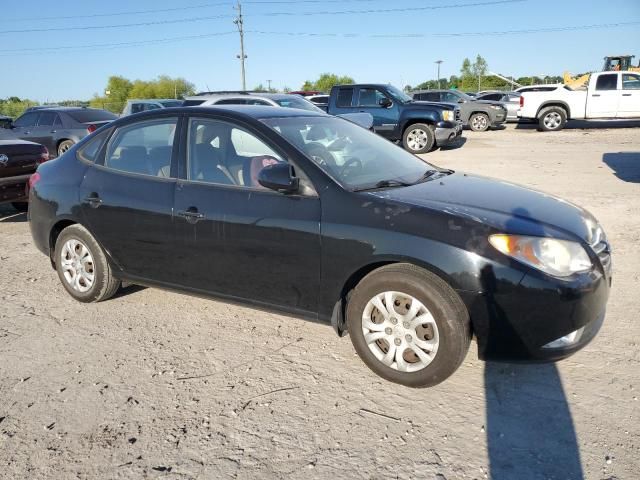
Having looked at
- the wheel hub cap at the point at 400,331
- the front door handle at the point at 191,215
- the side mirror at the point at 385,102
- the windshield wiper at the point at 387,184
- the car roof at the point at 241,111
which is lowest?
the wheel hub cap at the point at 400,331

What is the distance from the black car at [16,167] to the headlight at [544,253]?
6.85 metres

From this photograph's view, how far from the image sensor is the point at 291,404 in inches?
117

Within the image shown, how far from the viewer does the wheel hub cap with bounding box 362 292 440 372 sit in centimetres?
297

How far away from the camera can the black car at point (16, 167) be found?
7211 mm

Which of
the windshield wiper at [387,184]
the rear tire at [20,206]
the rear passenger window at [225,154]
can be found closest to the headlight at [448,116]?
the rear tire at [20,206]

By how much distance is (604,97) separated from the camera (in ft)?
61.7

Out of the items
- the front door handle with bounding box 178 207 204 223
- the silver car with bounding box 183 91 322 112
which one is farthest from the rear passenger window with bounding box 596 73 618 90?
the front door handle with bounding box 178 207 204 223

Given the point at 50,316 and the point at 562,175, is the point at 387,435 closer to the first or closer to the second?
the point at 50,316

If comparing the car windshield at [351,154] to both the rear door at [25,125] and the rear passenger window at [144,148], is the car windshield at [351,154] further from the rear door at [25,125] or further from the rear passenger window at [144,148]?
the rear door at [25,125]

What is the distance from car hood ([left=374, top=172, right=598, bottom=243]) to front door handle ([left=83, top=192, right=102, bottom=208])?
227 centimetres

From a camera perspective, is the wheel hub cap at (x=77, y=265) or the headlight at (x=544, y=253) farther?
the wheel hub cap at (x=77, y=265)

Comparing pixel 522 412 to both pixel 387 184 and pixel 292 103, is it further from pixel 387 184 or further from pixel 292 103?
pixel 292 103

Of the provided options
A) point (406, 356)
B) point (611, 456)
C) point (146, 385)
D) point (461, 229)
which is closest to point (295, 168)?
point (461, 229)

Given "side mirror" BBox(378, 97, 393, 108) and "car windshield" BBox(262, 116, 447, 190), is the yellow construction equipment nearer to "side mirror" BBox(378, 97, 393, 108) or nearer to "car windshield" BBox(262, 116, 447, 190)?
"side mirror" BBox(378, 97, 393, 108)
